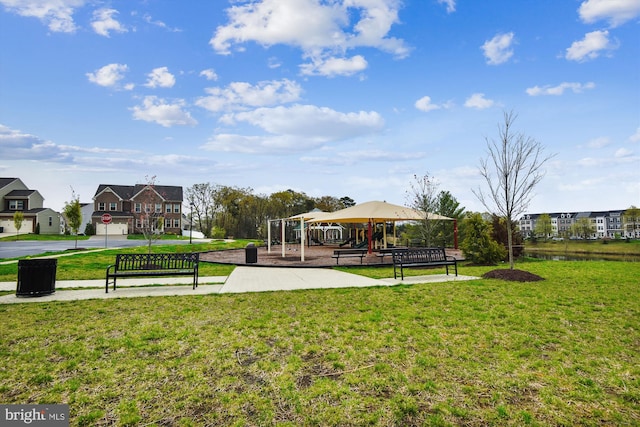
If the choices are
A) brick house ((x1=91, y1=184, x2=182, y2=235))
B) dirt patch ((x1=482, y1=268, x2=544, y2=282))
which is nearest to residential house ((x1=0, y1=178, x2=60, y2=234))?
brick house ((x1=91, y1=184, x2=182, y2=235))

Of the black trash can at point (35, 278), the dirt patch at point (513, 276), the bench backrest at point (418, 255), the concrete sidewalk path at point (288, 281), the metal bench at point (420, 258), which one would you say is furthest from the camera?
the bench backrest at point (418, 255)

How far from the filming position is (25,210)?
161 feet

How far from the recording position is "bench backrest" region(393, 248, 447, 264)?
11.0 metres

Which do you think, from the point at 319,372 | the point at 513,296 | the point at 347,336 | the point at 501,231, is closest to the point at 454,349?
the point at 347,336

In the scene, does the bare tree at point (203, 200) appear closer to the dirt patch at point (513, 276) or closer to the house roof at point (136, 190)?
the house roof at point (136, 190)

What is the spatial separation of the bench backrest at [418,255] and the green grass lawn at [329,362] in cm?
395

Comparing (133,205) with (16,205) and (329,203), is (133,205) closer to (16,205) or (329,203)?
(16,205)

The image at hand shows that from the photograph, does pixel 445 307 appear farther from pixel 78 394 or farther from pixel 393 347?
pixel 78 394

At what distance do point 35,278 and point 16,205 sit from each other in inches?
2150

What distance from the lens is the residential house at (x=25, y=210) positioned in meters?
46.4

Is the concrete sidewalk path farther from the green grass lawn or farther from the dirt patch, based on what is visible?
the dirt patch

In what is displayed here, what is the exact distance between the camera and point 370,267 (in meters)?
13.9

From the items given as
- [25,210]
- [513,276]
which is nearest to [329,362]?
[513,276]

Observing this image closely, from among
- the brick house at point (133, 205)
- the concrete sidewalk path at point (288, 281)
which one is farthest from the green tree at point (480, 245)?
the brick house at point (133, 205)
